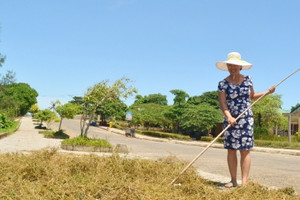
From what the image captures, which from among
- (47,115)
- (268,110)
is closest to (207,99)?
(268,110)

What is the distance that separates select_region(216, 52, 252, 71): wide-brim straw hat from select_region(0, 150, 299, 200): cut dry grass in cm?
132

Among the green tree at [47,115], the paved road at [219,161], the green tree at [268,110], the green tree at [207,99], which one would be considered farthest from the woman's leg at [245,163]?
the green tree at [207,99]

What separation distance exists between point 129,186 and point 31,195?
0.75m

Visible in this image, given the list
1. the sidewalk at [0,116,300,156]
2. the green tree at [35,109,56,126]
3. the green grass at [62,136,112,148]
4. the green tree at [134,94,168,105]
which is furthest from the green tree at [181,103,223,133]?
the green tree at [134,94,168,105]

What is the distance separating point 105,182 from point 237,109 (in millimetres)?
1863

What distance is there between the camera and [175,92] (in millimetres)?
52219

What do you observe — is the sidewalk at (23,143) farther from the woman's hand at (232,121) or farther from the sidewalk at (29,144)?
the woman's hand at (232,121)

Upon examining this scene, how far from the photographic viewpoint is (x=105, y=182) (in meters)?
3.27

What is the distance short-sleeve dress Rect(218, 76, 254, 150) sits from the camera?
13.8 ft

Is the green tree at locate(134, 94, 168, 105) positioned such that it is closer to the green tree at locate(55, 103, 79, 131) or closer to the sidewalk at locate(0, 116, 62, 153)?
the green tree at locate(55, 103, 79, 131)

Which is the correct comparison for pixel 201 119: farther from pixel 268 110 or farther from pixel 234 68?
pixel 234 68

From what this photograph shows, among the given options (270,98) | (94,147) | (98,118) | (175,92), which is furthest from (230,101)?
(98,118)

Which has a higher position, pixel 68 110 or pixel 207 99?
pixel 207 99

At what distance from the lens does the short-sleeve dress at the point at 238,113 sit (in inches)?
165
